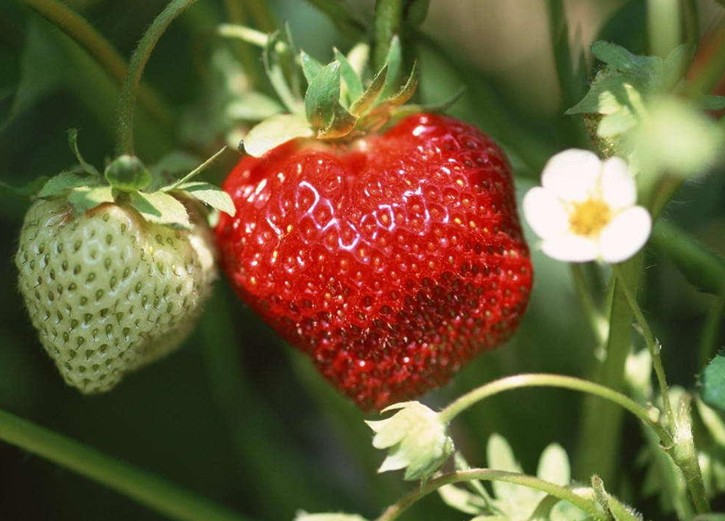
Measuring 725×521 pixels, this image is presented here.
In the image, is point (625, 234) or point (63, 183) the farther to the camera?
point (63, 183)

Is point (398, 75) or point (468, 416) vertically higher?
point (398, 75)

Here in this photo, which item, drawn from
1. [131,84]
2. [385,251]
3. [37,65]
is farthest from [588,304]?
[37,65]

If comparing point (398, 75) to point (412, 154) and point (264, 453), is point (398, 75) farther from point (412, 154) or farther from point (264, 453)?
point (264, 453)

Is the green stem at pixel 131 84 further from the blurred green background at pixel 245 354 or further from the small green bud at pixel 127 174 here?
the blurred green background at pixel 245 354

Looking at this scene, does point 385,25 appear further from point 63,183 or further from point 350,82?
point 63,183

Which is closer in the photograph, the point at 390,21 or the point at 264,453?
the point at 390,21

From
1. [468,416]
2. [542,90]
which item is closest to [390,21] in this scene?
[468,416]
